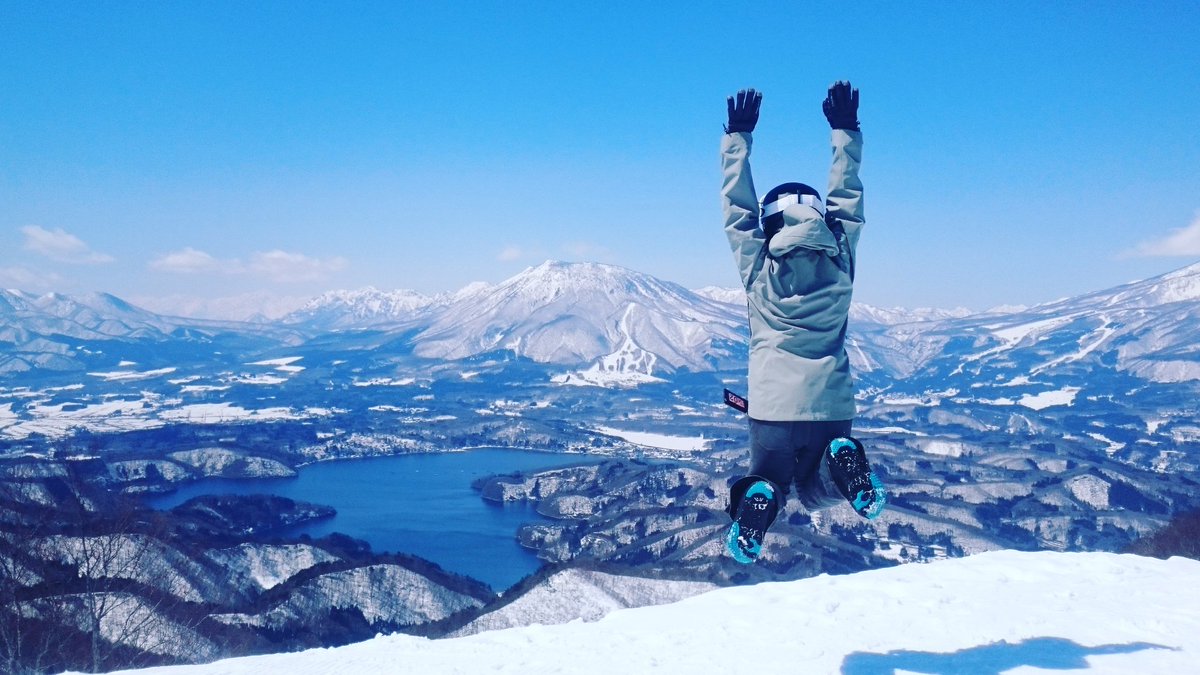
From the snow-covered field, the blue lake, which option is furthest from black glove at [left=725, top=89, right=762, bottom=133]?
the snow-covered field

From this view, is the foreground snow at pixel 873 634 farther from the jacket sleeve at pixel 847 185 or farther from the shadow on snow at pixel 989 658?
the jacket sleeve at pixel 847 185

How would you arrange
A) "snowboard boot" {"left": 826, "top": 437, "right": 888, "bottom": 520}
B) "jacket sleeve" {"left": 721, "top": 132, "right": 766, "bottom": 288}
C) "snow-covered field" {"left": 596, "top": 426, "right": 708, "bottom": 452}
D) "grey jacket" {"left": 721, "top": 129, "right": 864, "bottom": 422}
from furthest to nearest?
"snow-covered field" {"left": 596, "top": 426, "right": 708, "bottom": 452}, "jacket sleeve" {"left": 721, "top": 132, "right": 766, "bottom": 288}, "grey jacket" {"left": 721, "top": 129, "right": 864, "bottom": 422}, "snowboard boot" {"left": 826, "top": 437, "right": 888, "bottom": 520}

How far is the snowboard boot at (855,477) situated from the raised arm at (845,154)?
1.06m

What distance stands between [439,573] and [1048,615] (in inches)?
1560

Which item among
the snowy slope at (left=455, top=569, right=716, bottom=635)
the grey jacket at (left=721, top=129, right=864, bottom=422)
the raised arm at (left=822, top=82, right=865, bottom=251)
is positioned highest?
the raised arm at (left=822, top=82, right=865, bottom=251)

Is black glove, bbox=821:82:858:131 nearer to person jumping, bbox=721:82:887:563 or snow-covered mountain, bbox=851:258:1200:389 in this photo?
person jumping, bbox=721:82:887:563

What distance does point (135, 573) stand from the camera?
3008cm

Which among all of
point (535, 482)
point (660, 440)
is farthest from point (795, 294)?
point (660, 440)

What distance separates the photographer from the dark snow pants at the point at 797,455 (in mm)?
3684

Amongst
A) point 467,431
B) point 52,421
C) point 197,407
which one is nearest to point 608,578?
point 467,431

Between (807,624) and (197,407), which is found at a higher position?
(807,624)

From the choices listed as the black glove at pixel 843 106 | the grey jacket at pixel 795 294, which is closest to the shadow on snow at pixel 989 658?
the grey jacket at pixel 795 294

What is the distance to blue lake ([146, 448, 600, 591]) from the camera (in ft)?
171

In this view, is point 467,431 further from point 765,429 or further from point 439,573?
point 765,429
